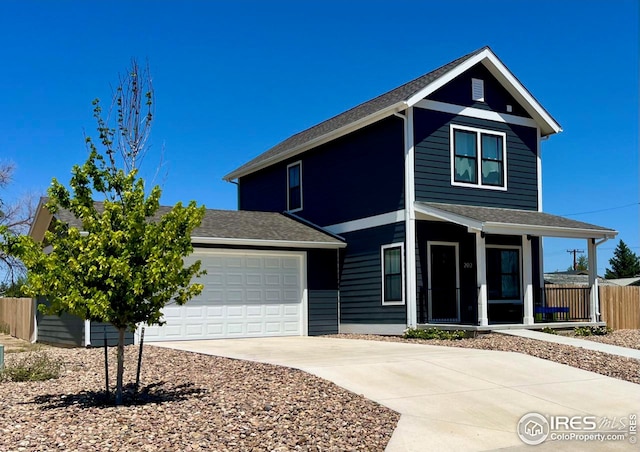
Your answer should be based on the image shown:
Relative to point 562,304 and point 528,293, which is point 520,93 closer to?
point 528,293

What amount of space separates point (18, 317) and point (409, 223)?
15.2 metres

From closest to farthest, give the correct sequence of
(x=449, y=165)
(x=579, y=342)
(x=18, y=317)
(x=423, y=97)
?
(x=579, y=342)
(x=423, y=97)
(x=449, y=165)
(x=18, y=317)

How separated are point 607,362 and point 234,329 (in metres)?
9.47

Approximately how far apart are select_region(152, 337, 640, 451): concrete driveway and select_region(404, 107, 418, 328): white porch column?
3.09 metres

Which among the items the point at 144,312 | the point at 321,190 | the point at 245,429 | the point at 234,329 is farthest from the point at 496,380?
the point at 321,190

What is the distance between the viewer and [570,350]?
13578mm

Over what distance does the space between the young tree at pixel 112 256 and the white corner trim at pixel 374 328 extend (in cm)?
932

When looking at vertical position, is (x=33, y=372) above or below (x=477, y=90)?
below

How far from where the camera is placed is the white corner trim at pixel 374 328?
17.7m

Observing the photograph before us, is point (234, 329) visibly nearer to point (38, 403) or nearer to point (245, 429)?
point (38, 403)

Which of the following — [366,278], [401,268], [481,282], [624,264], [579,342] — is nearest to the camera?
[579,342]

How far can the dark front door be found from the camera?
710 inches

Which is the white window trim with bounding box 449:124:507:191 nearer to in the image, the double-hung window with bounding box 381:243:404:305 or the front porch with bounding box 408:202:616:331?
the front porch with bounding box 408:202:616:331

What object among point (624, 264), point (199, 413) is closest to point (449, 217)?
point (199, 413)
